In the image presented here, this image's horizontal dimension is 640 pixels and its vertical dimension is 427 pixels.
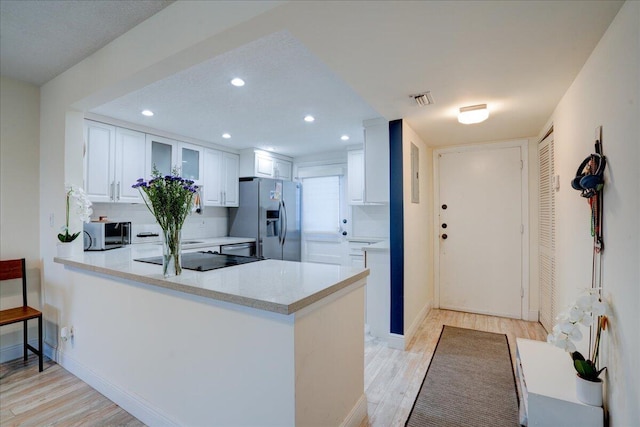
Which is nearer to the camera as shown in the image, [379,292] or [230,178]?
[379,292]

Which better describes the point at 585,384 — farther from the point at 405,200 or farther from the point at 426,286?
the point at 426,286

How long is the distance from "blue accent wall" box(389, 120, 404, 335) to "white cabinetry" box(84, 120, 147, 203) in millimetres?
2886

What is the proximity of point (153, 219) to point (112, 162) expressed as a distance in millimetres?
959

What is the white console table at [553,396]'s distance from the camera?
1.39 m

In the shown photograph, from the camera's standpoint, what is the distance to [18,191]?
2.58 meters

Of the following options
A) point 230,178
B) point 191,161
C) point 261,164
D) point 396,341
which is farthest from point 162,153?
point 396,341

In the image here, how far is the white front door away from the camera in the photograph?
3.62m

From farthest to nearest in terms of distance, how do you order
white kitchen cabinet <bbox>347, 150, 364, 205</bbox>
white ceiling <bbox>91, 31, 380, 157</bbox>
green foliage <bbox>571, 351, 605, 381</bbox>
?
1. white kitchen cabinet <bbox>347, 150, 364, 205</bbox>
2. white ceiling <bbox>91, 31, 380, 157</bbox>
3. green foliage <bbox>571, 351, 605, 381</bbox>

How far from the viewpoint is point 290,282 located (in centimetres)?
155

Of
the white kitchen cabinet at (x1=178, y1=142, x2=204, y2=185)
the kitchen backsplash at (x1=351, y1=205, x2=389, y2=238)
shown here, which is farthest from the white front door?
the white kitchen cabinet at (x1=178, y1=142, x2=204, y2=185)

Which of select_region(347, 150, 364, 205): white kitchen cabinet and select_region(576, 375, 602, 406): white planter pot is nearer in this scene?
select_region(576, 375, 602, 406): white planter pot

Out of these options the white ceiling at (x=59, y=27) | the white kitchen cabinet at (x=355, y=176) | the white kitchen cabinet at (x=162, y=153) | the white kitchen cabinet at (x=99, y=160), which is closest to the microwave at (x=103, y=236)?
the white kitchen cabinet at (x=99, y=160)

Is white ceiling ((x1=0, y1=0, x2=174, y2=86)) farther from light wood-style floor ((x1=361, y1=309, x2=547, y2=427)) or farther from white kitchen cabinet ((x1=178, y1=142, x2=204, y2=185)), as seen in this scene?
light wood-style floor ((x1=361, y1=309, x2=547, y2=427))

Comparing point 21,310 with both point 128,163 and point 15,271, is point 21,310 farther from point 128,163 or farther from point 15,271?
point 128,163
